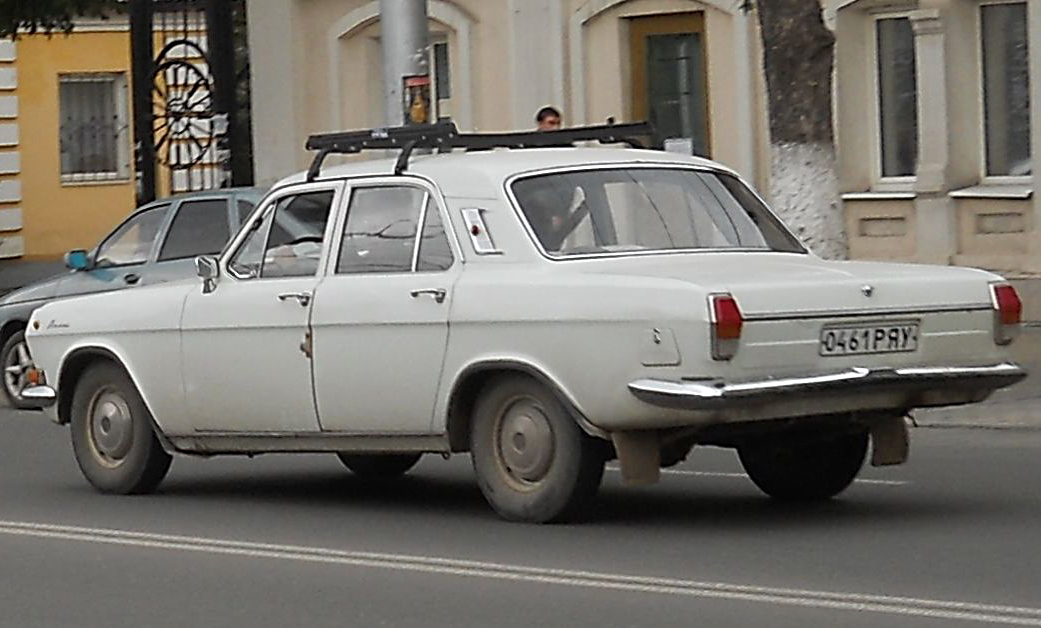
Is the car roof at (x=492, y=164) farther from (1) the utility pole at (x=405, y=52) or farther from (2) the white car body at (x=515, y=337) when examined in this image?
(1) the utility pole at (x=405, y=52)

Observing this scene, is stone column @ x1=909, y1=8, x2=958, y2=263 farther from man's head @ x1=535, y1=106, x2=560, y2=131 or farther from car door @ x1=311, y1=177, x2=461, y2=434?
car door @ x1=311, y1=177, x2=461, y2=434

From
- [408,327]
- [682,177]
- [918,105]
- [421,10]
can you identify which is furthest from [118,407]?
[918,105]

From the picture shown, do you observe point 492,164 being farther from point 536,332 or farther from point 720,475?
point 720,475

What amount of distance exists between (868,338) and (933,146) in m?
11.5

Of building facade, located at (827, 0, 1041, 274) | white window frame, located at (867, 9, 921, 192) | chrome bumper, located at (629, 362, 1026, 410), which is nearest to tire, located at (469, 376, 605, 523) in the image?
chrome bumper, located at (629, 362, 1026, 410)

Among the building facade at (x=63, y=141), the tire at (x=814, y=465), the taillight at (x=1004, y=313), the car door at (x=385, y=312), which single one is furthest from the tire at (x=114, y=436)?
the building facade at (x=63, y=141)

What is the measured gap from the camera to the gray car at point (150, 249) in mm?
18719

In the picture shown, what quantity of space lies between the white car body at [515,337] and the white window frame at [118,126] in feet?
93.0

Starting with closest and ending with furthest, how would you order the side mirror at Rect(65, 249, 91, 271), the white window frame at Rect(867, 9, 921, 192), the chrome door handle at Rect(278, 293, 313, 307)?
the chrome door handle at Rect(278, 293, 313, 307), the side mirror at Rect(65, 249, 91, 271), the white window frame at Rect(867, 9, 921, 192)

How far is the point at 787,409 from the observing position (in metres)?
10.0

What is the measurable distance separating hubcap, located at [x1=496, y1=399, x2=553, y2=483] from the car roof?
1079 mm

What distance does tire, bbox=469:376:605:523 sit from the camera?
1041 centimetres

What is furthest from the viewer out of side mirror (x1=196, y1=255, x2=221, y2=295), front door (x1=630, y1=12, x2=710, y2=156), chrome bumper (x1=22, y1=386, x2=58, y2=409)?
front door (x1=630, y1=12, x2=710, y2=156)

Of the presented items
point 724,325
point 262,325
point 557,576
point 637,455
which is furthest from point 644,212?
point 557,576
